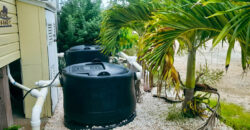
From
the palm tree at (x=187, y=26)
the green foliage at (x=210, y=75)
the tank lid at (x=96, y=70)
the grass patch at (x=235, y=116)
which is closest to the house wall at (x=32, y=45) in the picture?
the tank lid at (x=96, y=70)

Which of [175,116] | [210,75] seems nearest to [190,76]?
[175,116]

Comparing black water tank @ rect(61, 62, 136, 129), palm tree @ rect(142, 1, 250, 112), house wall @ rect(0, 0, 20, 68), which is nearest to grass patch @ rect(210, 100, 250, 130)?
palm tree @ rect(142, 1, 250, 112)

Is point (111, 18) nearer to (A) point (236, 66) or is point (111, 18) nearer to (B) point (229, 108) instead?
(B) point (229, 108)

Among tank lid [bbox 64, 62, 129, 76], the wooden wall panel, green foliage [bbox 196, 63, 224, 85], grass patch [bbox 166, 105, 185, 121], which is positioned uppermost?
the wooden wall panel

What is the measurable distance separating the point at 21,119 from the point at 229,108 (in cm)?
394

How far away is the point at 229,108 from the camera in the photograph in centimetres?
471

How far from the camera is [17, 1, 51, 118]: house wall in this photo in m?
3.70

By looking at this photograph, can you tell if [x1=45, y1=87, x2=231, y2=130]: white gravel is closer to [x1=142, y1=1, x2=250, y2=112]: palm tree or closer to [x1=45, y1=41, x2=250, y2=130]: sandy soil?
[x1=45, y1=41, x2=250, y2=130]: sandy soil

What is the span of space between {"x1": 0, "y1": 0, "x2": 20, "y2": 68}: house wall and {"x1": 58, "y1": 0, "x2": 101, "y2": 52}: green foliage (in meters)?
2.99

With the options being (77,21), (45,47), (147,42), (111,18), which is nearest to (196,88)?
(147,42)

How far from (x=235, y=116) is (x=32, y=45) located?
149 inches

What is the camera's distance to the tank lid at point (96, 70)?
2.34 metres

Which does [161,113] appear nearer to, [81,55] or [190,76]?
[190,76]

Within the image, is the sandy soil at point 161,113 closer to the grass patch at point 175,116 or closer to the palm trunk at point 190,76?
the grass patch at point 175,116
